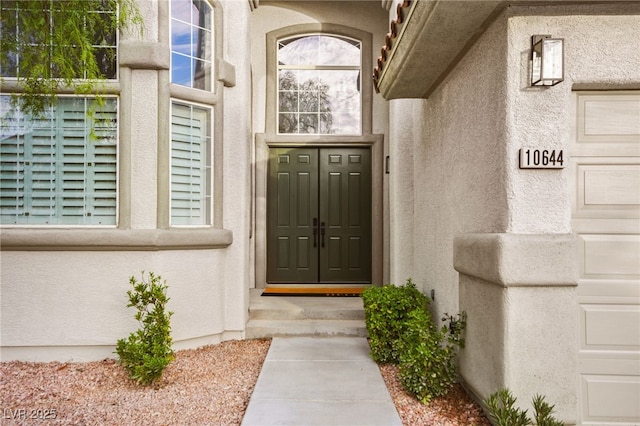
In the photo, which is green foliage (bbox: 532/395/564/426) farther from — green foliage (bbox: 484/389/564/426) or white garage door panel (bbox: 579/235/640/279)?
white garage door panel (bbox: 579/235/640/279)

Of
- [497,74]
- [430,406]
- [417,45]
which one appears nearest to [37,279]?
[430,406]

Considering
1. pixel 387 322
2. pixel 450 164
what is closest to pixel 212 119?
pixel 450 164

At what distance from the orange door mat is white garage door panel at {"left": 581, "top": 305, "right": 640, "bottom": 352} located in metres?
3.92

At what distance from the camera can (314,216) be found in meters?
7.40

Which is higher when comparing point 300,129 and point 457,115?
point 300,129

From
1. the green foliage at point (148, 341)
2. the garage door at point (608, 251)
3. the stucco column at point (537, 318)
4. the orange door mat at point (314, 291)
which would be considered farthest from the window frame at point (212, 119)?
the garage door at point (608, 251)

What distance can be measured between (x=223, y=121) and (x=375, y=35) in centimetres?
362

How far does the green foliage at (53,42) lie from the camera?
3.15 metres

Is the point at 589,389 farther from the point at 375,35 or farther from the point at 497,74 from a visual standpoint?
the point at 375,35

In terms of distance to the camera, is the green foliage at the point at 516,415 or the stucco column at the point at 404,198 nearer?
the green foliage at the point at 516,415

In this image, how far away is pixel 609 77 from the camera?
2.99 metres

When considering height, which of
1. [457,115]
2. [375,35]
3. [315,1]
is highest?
[315,1]

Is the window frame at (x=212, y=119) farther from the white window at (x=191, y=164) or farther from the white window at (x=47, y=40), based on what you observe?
the white window at (x=47, y=40)

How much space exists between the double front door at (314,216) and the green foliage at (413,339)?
100.0 inches
